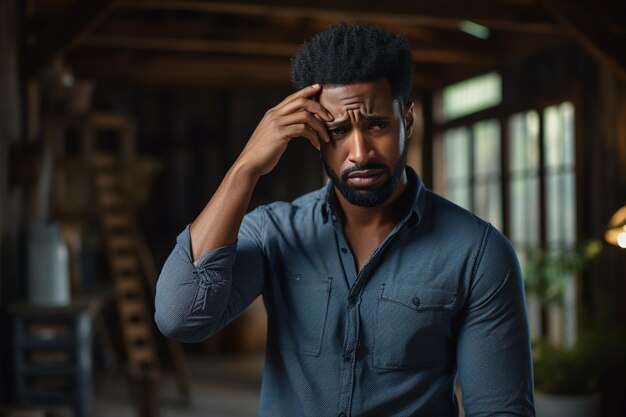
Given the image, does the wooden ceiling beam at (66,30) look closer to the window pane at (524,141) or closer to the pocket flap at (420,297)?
the window pane at (524,141)

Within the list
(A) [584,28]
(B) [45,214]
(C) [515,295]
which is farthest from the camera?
(B) [45,214]

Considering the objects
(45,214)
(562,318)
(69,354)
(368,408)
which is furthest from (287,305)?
(45,214)

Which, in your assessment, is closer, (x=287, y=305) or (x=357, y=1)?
(x=287, y=305)

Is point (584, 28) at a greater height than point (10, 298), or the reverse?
point (584, 28)

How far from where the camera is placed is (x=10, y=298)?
17.0 feet

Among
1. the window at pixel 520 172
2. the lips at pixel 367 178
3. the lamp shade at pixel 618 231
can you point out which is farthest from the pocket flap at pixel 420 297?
the window at pixel 520 172

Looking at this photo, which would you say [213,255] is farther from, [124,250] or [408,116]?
[124,250]

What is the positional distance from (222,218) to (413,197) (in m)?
0.42

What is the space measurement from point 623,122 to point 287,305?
422 centimetres

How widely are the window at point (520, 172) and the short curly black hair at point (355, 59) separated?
4.44 metres

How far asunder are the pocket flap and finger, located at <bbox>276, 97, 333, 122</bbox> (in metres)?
0.37

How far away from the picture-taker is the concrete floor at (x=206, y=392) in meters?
6.42

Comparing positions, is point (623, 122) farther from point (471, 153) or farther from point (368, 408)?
point (368, 408)

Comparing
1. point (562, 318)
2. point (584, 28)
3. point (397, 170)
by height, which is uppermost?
point (584, 28)
